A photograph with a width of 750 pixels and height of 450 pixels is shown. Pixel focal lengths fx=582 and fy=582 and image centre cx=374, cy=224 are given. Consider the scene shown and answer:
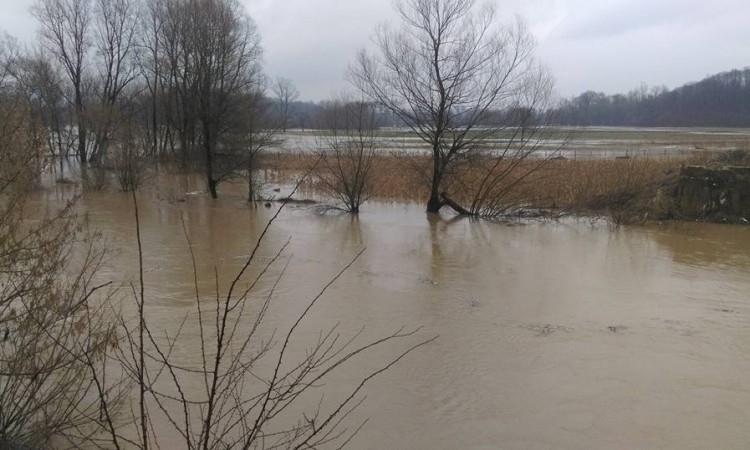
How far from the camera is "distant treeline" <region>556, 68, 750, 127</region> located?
102 metres

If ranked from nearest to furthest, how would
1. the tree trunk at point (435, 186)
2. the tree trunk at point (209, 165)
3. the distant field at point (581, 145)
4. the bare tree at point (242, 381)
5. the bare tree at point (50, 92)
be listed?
the bare tree at point (242, 381)
the tree trunk at point (435, 186)
the distant field at point (581, 145)
the tree trunk at point (209, 165)
the bare tree at point (50, 92)

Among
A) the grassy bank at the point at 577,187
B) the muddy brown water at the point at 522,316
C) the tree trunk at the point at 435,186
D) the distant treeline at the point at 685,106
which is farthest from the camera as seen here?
the distant treeline at the point at 685,106

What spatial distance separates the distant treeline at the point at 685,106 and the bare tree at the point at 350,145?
Result: 84322 mm

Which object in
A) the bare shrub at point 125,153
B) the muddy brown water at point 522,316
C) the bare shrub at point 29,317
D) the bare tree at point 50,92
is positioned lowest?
the muddy brown water at point 522,316

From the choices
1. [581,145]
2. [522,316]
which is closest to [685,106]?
[581,145]

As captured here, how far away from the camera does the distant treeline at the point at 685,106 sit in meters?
102

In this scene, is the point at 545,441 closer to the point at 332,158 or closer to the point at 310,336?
the point at 310,336

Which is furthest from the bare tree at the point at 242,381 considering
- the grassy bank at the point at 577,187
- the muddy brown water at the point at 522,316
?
the grassy bank at the point at 577,187

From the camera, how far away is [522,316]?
341 inches

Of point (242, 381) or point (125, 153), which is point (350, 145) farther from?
point (242, 381)

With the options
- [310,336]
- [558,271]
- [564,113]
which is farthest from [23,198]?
[564,113]

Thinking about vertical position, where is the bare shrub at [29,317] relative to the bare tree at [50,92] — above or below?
below

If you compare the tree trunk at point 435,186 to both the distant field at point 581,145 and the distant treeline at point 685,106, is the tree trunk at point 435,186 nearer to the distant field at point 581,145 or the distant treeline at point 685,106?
the distant field at point 581,145

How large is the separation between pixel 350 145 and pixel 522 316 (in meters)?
11.6
